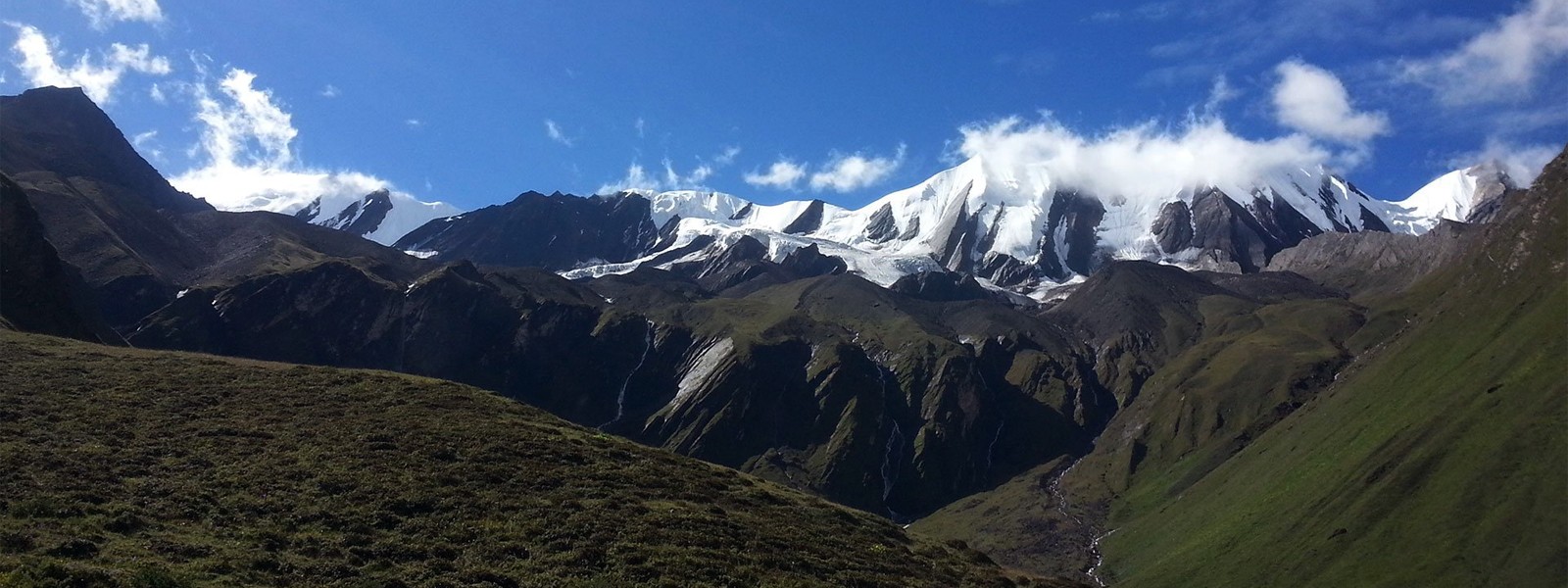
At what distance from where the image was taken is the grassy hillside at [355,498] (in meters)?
43.2

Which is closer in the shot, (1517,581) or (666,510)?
(666,510)

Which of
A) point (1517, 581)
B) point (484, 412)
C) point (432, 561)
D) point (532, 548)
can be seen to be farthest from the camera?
point (1517, 581)

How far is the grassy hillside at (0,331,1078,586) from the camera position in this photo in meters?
43.2

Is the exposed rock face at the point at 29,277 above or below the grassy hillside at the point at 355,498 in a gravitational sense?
above

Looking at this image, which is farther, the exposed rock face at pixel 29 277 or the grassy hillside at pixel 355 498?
the exposed rock face at pixel 29 277

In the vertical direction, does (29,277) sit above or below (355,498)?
above

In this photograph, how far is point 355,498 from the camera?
174 ft

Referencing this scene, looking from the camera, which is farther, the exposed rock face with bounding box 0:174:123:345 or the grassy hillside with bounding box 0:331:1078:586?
the exposed rock face with bounding box 0:174:123:345

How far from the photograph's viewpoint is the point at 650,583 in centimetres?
4712

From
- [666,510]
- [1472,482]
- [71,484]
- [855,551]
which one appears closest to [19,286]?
[71,484]

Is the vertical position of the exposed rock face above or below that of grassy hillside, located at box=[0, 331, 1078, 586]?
above

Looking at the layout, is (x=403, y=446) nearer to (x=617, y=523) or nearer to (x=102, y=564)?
(x=617, y=523)

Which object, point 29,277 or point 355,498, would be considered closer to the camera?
point 355,498

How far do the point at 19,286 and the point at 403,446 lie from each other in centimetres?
10408
